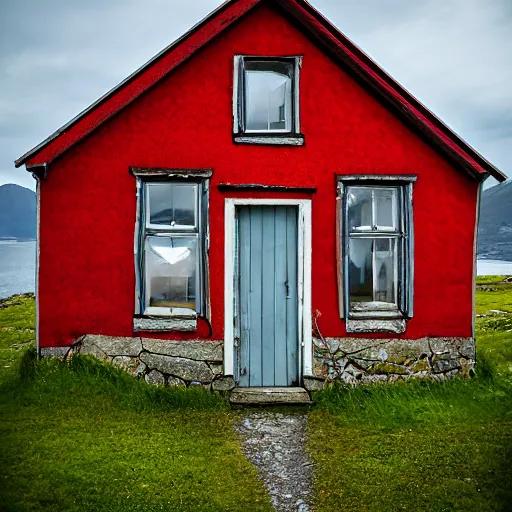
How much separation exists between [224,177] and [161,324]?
2.22m

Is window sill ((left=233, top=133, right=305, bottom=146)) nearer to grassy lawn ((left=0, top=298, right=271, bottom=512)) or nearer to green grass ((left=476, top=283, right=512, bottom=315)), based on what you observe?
grassy lawn ((left=0, top=298, right=271, bottom=512))

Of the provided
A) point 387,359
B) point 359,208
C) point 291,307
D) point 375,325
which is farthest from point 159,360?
point 359,208

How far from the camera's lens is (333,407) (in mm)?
7738

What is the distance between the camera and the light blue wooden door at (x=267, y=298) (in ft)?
27.2

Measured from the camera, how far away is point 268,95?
8.44 m

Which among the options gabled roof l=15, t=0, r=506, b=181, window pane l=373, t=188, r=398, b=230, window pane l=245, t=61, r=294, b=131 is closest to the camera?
gabled roof l=15, t=0, r=506, b=181

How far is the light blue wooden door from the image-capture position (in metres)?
8.28

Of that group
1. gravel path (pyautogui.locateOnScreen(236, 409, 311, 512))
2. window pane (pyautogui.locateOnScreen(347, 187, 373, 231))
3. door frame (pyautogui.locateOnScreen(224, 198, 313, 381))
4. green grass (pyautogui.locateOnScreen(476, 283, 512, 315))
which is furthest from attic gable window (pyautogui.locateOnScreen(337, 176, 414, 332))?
green grass (pyautogui.locateOnScreen(476, 283, 512, 315))

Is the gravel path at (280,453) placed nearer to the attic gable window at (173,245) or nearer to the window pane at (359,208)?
the attic gable window at (173,245)

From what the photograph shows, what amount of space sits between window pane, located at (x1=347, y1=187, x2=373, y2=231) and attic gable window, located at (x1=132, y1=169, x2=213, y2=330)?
6.83ft

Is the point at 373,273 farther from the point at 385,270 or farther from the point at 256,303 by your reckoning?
the point at 256,303

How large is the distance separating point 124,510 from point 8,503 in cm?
98

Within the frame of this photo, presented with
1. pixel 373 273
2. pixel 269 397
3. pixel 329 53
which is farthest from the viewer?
pixel 373 273

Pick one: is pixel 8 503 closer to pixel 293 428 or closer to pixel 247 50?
pixel 293 428
